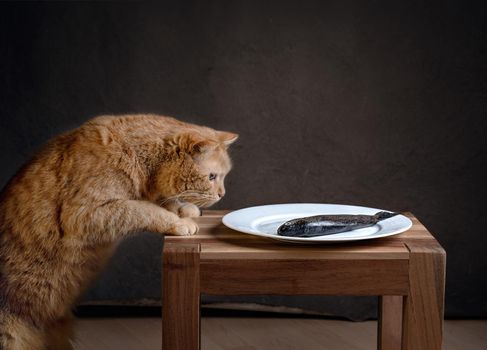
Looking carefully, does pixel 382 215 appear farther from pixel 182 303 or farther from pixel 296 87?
pixel 296 87

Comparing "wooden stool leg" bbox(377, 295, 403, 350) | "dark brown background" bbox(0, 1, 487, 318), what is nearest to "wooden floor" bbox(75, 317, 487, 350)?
"dark brown background" bbox(0, 1, 487, 318)

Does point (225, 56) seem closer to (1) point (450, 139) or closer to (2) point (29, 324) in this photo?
(1) point (450, 139)

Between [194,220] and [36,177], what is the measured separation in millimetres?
422

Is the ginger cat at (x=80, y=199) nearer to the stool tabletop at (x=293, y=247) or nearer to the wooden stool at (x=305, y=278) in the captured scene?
the stool tabletop at (x=293, y=247)

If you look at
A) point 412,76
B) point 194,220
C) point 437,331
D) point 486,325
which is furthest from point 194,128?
point 486,325

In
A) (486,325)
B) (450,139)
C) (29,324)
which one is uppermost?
(450,139)

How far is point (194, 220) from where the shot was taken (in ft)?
5.98

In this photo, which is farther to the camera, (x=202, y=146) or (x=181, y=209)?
(x=181, y=209)

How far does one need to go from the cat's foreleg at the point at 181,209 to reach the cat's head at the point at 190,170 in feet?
0.18

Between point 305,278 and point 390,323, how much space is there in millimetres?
518

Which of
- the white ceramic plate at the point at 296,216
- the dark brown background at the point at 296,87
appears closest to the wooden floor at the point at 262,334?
the dark brown background at the point at 296,87

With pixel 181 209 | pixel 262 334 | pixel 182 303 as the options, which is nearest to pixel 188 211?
pixel 181 209

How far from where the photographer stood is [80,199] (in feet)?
5.55

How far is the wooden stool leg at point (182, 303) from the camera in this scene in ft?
4.93
